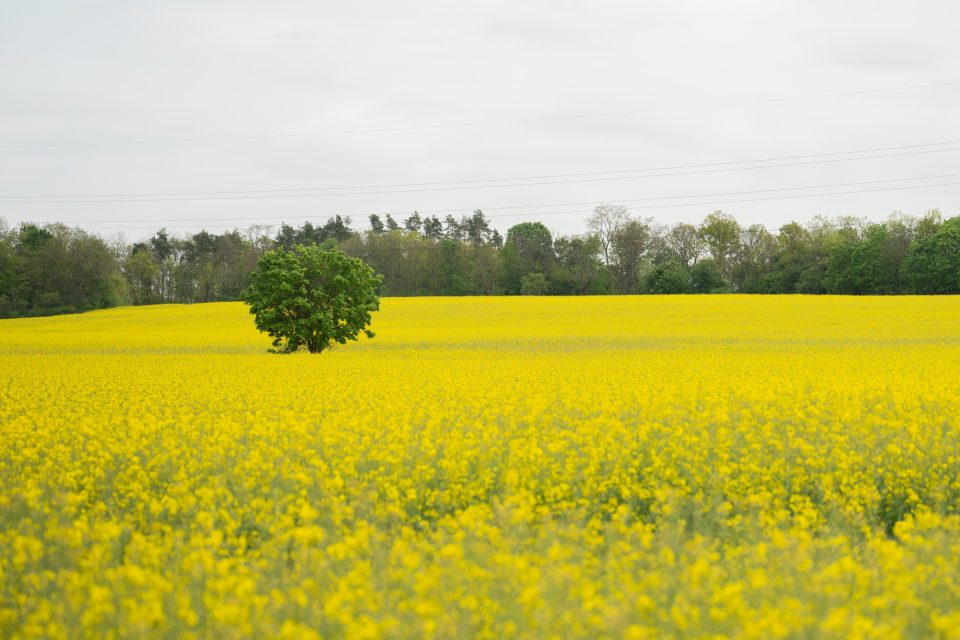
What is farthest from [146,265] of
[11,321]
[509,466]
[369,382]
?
[509,466]

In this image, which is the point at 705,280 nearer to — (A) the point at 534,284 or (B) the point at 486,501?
(A) the point at 534,284

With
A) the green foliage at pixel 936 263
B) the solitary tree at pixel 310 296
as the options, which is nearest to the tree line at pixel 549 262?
the green foliage at pixel 936 263

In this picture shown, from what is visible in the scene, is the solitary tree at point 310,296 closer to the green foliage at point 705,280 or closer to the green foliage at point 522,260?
the green foliage at point 522,260

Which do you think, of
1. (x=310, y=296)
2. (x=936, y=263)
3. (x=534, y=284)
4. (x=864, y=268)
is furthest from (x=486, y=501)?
(x=534, y=284)

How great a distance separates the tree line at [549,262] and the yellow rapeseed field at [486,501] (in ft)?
175

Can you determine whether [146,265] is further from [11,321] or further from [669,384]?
[669,384]

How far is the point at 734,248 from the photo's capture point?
84.5 m

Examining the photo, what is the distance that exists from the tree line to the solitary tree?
43851 millimetres

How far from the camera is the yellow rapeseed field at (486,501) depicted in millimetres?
4363

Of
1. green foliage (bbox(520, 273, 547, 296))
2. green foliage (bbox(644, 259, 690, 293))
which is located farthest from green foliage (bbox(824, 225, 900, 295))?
green foliage (bbox(520, 273, 547, 296))

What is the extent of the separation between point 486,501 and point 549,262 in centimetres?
7137

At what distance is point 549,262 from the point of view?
259 ft

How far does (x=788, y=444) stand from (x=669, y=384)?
16.5ft

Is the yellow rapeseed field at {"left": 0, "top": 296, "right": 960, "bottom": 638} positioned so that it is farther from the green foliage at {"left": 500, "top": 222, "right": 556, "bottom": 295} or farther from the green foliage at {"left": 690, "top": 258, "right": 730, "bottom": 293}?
the green foliage at {"left": 500, "top": 222, "right": 556, "bottom": 295}
